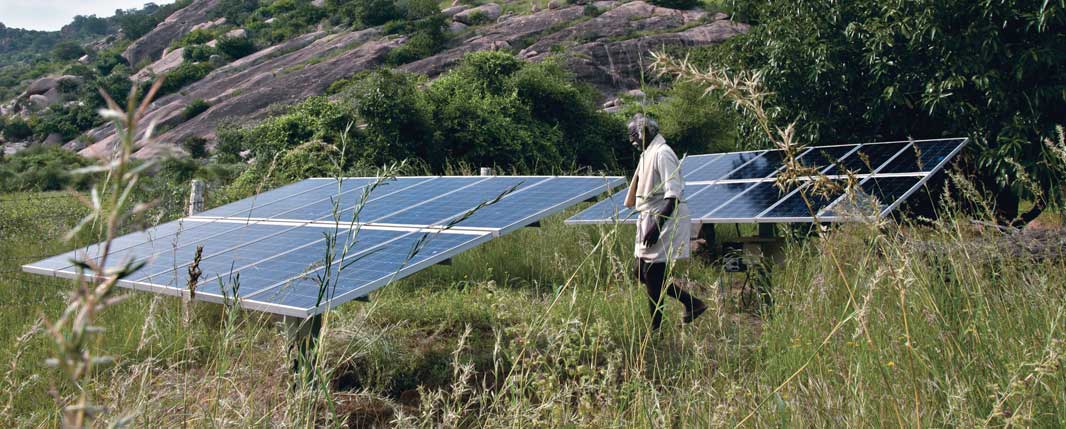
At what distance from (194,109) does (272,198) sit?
3798 cm

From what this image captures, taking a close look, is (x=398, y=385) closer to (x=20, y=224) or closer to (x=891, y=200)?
(x=891, y=200)

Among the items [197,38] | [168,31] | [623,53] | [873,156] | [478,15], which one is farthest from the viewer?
[168,31]

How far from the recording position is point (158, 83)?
0.65 metres

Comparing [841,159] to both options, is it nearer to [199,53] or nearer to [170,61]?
[199,53]

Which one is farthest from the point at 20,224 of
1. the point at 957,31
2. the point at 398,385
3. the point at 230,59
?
the point at 230,59

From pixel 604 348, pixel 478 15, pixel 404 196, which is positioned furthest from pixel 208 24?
pixel 604 348

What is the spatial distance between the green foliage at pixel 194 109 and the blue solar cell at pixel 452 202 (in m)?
39.7

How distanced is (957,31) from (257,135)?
46.7 feet

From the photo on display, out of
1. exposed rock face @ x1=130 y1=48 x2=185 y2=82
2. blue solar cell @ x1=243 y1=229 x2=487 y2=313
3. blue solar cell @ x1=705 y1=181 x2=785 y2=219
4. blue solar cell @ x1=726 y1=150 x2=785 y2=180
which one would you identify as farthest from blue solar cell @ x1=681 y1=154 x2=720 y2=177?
exposed rock face @ x1=130 y1=48 x2=185 y2=82

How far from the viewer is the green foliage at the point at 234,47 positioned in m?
58.2

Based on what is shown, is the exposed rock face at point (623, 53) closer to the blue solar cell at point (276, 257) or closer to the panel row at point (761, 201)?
the panel row at point (761, 201)

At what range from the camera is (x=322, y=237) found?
20.2ft

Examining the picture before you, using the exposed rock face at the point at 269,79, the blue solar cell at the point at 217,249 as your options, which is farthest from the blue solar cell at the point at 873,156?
the exposed rock face at the point at 269,79

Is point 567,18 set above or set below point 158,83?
below
